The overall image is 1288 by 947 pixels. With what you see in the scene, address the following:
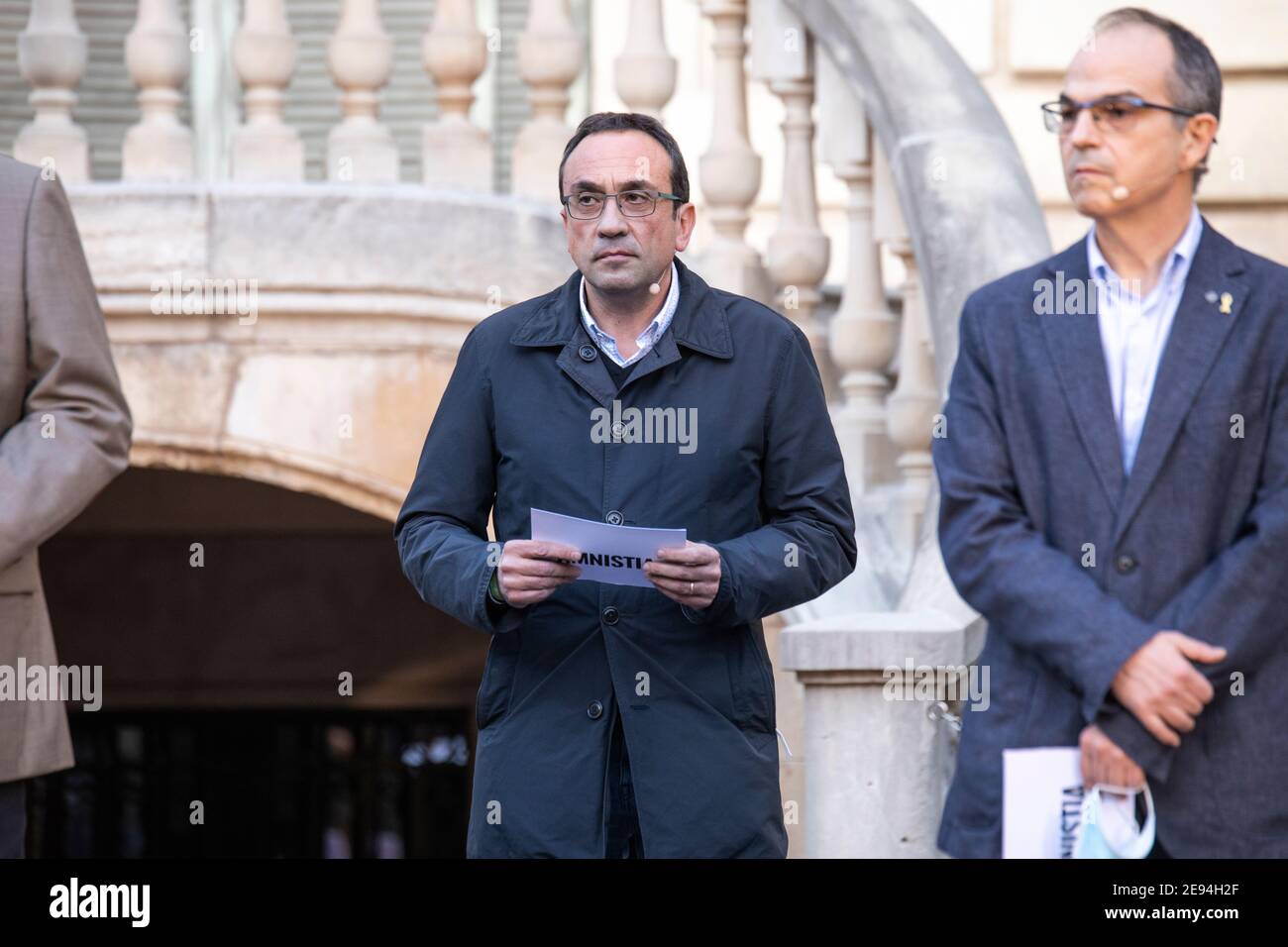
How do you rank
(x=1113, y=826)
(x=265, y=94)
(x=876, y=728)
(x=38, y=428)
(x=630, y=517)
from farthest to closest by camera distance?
(x=265, y=94)
(x=876, y=728)
(x=38, y=428)
(x=630, y=517)
(x=1113, y=826)

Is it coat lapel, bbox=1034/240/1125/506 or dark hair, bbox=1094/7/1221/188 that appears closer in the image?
coat lapel, bbox=1034/240/1125/506

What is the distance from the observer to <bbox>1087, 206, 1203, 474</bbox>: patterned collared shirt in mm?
3598

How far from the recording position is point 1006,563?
350 cm

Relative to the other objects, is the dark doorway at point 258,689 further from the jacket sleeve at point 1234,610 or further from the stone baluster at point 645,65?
the jacket sleeve at point 1234,610

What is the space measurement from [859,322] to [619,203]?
6.00 ft

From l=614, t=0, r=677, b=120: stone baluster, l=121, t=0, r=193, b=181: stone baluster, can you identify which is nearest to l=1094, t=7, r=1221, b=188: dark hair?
l=614, t=0, r=677, b=120: stone baluster

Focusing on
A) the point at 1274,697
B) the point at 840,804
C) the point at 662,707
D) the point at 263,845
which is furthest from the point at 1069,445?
the point at 263,845

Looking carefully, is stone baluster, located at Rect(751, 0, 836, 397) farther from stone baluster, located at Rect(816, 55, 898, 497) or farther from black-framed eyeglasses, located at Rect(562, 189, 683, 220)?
black-framed eyeglasses, located at Rect(562, 189, 683, 220)

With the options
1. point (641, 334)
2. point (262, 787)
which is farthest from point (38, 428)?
point (262, 787)

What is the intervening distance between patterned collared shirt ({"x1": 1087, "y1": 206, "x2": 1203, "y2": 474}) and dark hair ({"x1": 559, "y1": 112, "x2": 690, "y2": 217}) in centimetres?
68

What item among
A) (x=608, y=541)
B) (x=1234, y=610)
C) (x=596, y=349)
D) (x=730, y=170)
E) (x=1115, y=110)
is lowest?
(x=1234, y=610)

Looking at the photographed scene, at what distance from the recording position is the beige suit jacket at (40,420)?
157 inches

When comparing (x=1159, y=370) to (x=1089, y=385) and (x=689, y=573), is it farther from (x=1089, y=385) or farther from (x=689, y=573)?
(x=689, y=573)

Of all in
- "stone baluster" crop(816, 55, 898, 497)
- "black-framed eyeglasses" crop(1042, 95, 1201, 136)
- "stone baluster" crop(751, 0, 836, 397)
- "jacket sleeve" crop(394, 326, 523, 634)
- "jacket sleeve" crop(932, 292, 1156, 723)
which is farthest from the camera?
"stone baluster" crop(751, 0, 836, 397)
